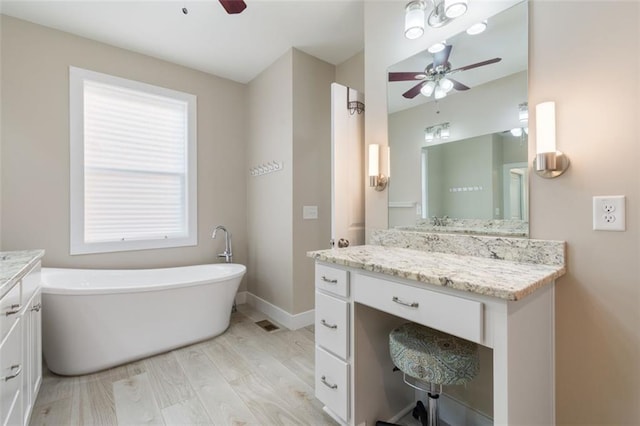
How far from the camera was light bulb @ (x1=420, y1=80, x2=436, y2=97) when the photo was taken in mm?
1712

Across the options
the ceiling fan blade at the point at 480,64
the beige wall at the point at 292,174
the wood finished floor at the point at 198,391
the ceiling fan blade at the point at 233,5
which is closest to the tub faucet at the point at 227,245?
the beige wall at the point at 292,174

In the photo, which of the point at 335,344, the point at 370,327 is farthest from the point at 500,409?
the point at 335,344

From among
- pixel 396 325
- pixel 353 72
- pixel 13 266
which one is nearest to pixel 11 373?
pixel 13 266

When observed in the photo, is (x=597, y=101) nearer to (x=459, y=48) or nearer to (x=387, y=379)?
(x=459, y=48)

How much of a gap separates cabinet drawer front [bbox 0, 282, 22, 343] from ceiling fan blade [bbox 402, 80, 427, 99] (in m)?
2.17

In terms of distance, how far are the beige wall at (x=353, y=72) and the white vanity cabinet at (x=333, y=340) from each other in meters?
2.05

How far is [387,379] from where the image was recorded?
158 cm

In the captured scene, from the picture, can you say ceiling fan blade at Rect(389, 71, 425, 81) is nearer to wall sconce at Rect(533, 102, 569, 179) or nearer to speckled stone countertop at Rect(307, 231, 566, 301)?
wall sconce at Rect(533, 102, 569, 179)

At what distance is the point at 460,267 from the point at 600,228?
1.72 feet

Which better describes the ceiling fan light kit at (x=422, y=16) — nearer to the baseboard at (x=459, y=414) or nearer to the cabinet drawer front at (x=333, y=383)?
the cabinet drawer front at (x=333, y=383)

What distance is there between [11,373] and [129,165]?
81.7 inches

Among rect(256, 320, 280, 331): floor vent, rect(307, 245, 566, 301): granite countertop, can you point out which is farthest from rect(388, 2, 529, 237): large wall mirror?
rect(256, 320, 280, 331): floor vent

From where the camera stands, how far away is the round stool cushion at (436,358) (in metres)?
1.12

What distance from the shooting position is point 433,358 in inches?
45.0
